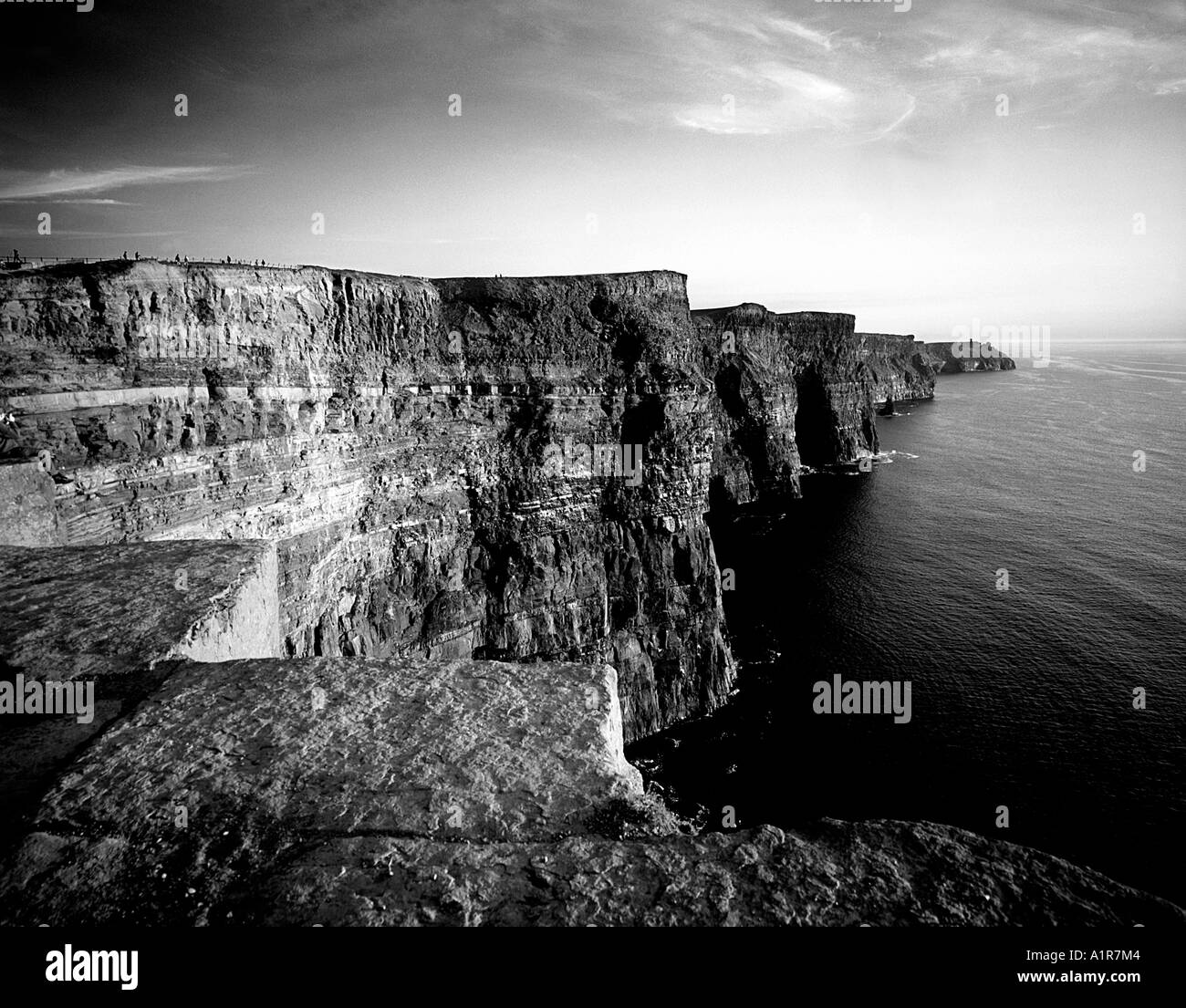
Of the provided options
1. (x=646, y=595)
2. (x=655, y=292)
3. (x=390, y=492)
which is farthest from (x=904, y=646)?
(x=390, y=492)

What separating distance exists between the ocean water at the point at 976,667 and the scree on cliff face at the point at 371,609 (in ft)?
20.2

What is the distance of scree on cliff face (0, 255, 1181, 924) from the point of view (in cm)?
289

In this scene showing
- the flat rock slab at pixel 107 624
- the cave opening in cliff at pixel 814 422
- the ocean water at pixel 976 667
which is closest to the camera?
the flat rock slab at pixel 107 624

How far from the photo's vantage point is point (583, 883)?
9.39ft

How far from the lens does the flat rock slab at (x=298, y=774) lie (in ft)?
9.39

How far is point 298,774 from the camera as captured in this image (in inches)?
140

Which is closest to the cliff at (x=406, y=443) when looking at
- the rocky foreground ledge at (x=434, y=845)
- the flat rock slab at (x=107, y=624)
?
the flat rock slab at (x=107, y=624)

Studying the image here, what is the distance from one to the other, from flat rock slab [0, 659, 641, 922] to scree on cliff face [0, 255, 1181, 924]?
2cm

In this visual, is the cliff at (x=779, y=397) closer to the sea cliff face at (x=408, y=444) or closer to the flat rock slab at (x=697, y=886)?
the sea cliff face at (x=408, y=444)

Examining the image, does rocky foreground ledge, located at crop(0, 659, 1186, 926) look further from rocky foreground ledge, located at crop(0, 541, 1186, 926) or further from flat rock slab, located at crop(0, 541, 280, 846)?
flat rock slab, located at crop(0, 541, 280, 846)


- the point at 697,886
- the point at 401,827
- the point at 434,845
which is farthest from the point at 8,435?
the point at 697,886

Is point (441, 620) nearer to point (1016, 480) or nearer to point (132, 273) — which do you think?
point (132, 273)

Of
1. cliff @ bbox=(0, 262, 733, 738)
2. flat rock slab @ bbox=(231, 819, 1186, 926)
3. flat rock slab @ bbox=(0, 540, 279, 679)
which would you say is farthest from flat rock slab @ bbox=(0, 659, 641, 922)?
cliff @ bbox=(0, 262, 733, 738)
